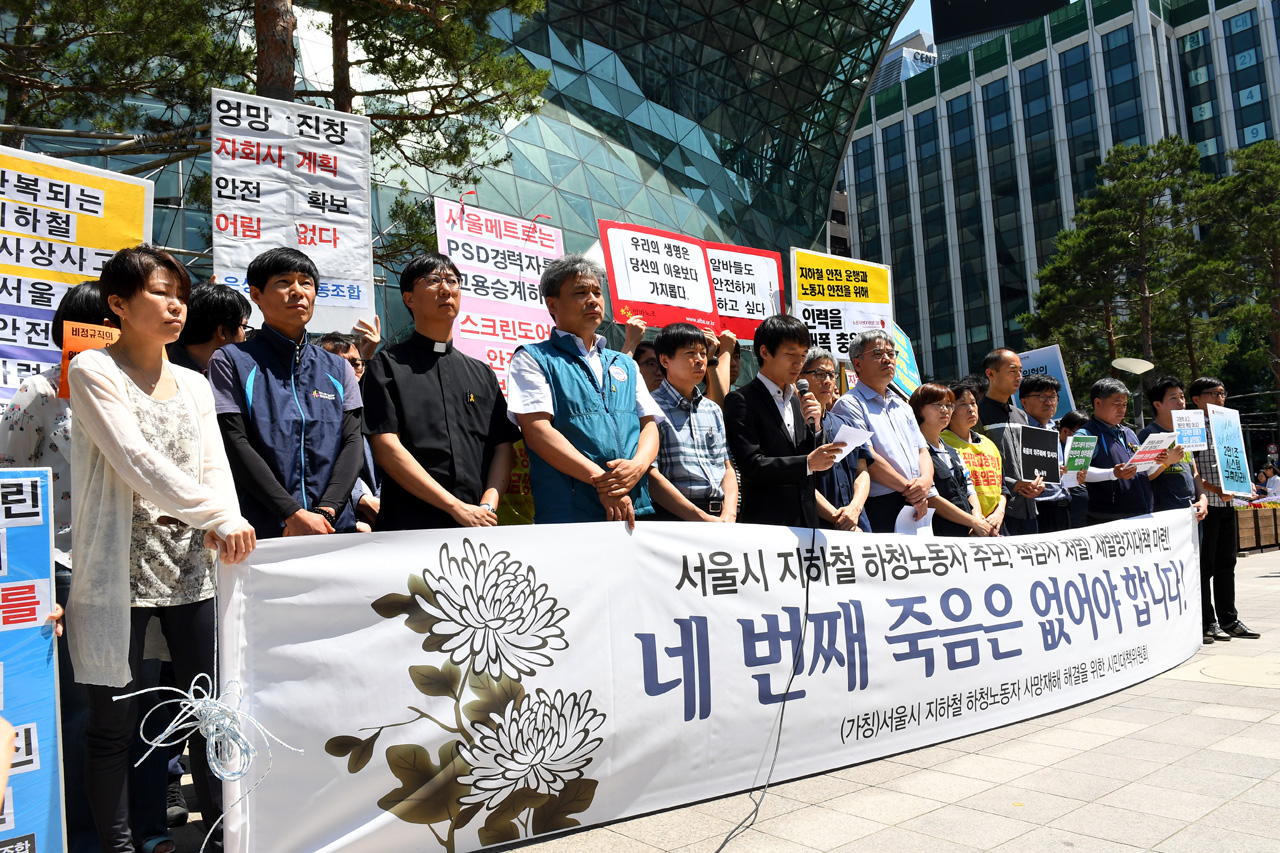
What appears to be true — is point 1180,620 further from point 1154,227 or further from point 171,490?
point 1154,227

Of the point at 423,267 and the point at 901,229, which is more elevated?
the point at 901,229

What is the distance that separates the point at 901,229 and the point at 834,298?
57.1 metres

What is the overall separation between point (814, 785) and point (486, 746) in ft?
4.34

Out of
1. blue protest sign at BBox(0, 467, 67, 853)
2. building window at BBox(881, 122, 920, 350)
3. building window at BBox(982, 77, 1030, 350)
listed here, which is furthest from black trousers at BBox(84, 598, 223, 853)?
building window at BBox(881, 122, 920, 350)

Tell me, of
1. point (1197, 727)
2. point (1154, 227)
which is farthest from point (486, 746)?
point (1154, 227)

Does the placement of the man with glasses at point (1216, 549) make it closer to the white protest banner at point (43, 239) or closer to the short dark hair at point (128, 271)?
the short dark hair at point (128, 271)

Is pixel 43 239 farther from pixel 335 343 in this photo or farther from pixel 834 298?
pixel 834 298

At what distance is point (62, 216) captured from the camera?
4156mm

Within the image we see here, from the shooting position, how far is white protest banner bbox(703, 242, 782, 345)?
7.45m

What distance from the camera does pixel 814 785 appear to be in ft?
10.5

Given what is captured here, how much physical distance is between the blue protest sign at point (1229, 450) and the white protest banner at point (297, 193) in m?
6.09

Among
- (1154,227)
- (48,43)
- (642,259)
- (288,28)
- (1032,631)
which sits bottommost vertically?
(1032,631)

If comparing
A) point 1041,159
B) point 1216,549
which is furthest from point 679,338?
point 1041,159

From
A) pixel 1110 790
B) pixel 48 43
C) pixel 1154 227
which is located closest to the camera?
pixel 1110 790
